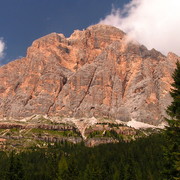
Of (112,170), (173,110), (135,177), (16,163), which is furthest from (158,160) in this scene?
(173,110)

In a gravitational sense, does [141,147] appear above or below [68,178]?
above

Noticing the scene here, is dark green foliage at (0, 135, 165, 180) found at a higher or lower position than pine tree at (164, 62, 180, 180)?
lower

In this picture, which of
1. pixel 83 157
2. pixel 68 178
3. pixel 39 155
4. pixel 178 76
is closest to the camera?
pixel 178 76

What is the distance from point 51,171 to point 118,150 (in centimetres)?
5907

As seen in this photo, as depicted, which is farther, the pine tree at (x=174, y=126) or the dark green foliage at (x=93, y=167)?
the dark green foliage at (x=93, y=167)

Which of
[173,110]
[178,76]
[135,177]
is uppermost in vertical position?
[178,76]

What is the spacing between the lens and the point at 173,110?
22.5 meters

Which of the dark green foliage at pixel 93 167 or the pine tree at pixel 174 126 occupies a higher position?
the pine tree at pixel 174 126

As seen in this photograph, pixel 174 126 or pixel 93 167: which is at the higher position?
pixel 174 126

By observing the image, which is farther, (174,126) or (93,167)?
(93,167)

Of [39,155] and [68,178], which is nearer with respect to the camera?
[68,178]

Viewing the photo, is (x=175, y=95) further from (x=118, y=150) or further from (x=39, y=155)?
(x=39, y=155)

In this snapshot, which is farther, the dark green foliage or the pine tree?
the dark green foliage

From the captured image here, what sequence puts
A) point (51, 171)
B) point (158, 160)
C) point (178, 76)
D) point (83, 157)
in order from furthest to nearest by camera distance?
point (83, 157), point (158, 160), point (51, 171), point (178, 76)
